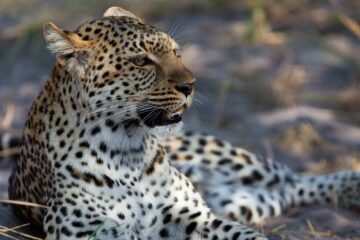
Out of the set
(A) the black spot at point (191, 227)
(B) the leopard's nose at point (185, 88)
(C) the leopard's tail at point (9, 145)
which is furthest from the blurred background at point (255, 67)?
(B) the leopard's nose at point (185, 88)

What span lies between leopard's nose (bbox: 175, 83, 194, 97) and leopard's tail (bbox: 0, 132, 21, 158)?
2.78m

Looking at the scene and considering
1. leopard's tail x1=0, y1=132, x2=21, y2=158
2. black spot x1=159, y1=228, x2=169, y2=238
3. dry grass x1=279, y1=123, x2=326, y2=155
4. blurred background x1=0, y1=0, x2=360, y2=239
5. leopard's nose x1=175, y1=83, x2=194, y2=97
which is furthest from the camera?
blurred background x1=0, y1=0, x2=360, y2=239

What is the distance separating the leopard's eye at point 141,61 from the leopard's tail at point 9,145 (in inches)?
101

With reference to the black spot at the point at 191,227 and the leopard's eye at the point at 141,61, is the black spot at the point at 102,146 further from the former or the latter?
the black spot at the point at 191,227

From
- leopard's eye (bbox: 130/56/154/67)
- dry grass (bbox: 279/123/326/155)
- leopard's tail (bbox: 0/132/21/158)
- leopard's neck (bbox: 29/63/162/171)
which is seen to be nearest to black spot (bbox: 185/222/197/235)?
leopard's neck (bbox: 29/63/162/171)

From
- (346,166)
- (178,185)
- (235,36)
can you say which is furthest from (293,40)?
(178,185)

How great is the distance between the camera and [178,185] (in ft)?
19.4

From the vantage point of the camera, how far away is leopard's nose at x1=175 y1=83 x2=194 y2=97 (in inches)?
209

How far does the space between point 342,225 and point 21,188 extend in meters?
2.25

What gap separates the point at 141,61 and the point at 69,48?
0.42 meters

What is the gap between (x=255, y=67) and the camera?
35.3 feet

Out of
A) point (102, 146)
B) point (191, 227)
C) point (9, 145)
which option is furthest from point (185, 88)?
point (9, 145)

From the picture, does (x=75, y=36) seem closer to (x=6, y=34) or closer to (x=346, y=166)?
(x=346, y=166)

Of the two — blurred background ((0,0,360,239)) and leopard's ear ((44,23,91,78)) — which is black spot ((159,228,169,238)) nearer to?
leopard's ear ((44,23,91,78))
